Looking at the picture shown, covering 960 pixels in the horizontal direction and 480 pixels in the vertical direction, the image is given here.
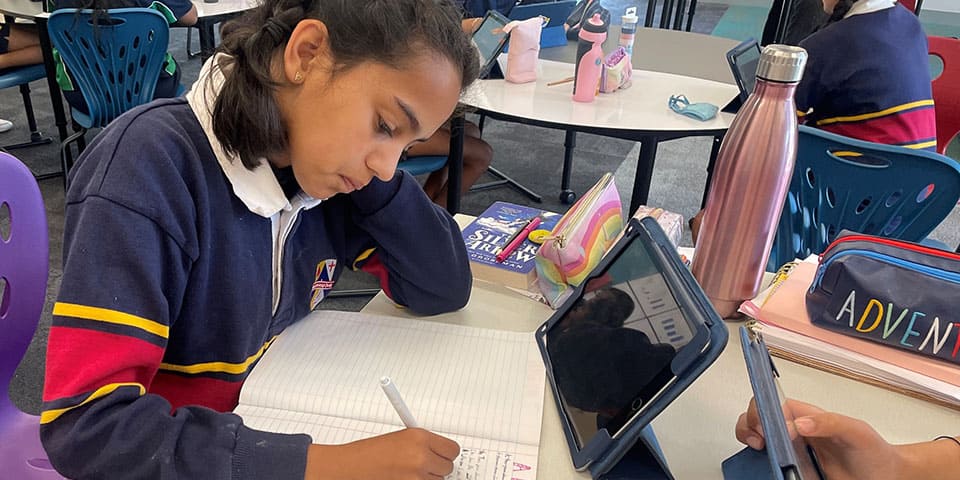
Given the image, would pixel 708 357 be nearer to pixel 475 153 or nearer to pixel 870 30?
pixel 870 30

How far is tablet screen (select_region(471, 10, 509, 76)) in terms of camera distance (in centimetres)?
195

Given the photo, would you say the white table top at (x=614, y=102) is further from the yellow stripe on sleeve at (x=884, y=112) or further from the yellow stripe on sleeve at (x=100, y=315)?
the yellow stripe on sleeve at (x=100, y=315)

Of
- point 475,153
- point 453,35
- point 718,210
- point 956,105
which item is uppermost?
point 453,35

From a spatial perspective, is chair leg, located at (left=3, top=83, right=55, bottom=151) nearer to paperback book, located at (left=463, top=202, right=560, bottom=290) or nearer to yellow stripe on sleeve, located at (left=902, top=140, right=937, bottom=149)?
paperback book, located at (left=463, top=202, right=560, bottom=290)

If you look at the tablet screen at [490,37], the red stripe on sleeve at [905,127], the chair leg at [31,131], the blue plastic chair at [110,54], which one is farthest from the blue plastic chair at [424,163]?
the chair leg at [31,131]

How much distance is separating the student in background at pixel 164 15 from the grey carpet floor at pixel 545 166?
47cm

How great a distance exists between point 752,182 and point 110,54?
2141 millimetres

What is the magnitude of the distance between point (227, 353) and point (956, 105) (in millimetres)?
2154

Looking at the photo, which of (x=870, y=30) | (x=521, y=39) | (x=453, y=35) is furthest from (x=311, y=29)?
(x=870, y=30)

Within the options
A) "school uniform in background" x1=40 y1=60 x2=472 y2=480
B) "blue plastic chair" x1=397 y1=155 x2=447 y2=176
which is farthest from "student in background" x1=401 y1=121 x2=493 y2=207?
"school uniform in background" x1=40 y1=60 x2=472 y2=480

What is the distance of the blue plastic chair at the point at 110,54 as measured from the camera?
215 cm

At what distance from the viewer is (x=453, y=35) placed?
0.80 metres

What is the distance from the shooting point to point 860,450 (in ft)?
2.13

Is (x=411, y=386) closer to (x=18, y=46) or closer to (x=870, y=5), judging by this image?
(x=870, y=5)
